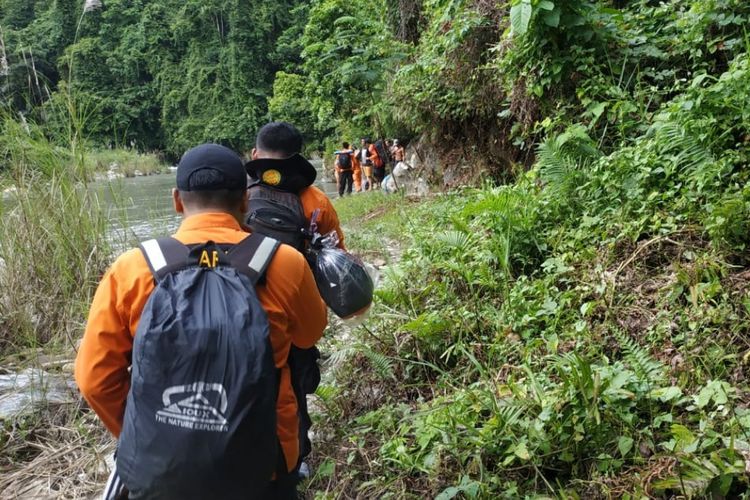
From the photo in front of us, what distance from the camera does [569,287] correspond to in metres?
3.02

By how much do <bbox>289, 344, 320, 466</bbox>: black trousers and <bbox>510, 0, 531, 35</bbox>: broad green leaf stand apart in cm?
313

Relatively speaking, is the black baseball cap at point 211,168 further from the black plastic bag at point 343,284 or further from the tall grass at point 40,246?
the tall grass at point 40,246

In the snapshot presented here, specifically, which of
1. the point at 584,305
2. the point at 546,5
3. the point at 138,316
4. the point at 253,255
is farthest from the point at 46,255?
the point at 546,5

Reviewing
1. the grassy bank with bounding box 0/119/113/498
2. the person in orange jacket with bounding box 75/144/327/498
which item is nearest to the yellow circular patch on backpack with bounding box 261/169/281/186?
the person in orange jacket with bounding box 75/144/327/498

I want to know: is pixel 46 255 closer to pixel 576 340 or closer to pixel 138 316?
pixel 138 316

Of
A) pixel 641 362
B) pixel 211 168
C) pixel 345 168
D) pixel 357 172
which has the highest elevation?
pixel 211 168

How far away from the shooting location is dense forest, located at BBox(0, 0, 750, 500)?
195cm

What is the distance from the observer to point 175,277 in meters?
1.38

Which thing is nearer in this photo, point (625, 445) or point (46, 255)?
point (625, 445)

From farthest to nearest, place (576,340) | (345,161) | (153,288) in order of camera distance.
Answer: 1. (345,161)
2. (576,340)
3. (153,288)

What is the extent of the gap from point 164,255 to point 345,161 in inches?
560

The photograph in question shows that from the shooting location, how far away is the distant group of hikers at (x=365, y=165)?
14.4 meters

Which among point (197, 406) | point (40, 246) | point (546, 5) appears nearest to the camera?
point (197, 406)

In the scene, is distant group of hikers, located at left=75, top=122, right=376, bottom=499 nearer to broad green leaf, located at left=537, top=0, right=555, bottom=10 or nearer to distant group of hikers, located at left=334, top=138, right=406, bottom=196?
broad green leaf, located at left=537, top=0, right=555, bottom=10
